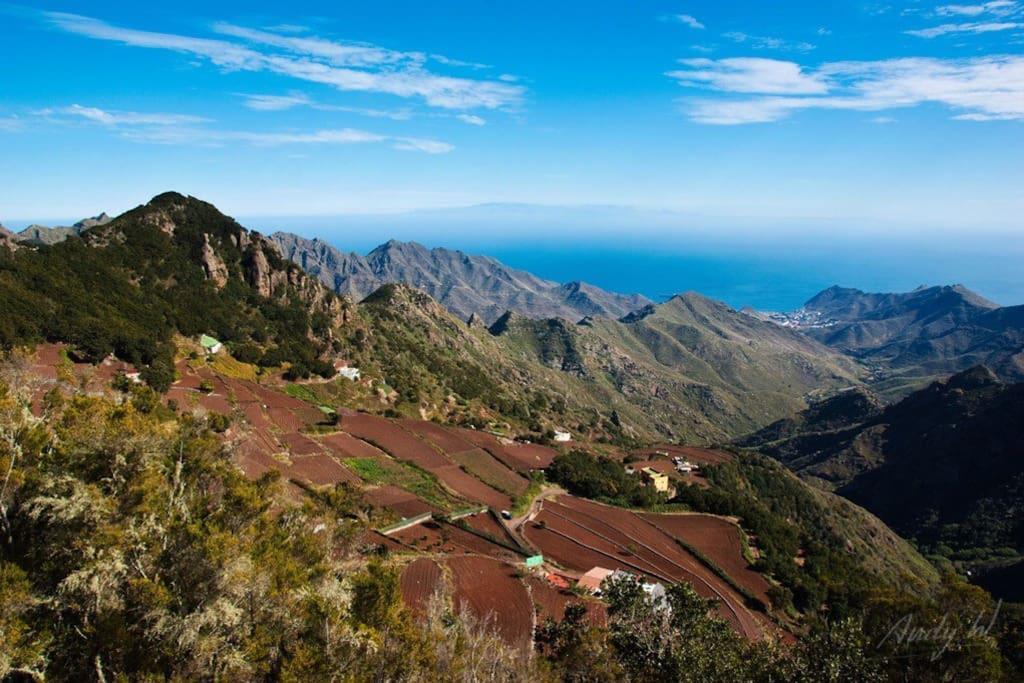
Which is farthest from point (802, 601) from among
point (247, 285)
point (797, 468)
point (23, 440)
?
point (797, 468)

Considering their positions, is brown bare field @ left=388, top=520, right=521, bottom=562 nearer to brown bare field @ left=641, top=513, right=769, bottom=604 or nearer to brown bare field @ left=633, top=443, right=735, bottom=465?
brown bare field @ left=641, top=513, right=769, bottom=604

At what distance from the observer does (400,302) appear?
128 meters

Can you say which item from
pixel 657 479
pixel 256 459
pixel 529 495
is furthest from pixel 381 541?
pixel 657 479

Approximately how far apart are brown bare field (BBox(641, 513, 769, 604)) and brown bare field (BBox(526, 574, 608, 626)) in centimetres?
1930

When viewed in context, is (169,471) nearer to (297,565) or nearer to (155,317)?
(297,565)

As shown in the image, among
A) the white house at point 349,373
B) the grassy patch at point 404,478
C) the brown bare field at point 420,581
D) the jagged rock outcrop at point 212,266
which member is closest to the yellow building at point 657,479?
the grassy patch at point 404,478

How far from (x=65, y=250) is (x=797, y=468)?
15294 centimetres

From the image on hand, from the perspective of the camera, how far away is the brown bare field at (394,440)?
53.2 m

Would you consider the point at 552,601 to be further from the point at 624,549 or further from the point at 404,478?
the point at 404,478

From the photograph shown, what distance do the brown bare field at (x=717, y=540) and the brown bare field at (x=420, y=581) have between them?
1013 inches

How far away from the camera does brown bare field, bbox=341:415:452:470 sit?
53.2 m
